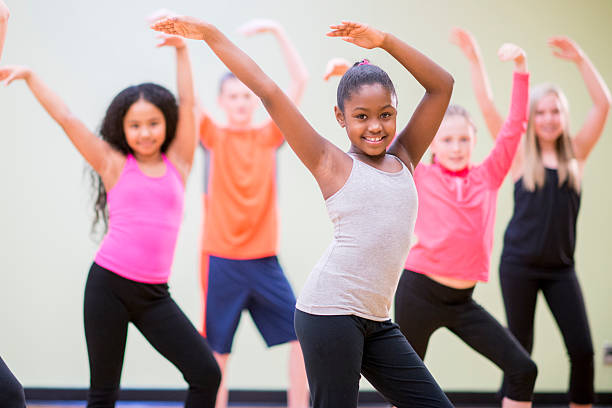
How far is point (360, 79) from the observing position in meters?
1.96

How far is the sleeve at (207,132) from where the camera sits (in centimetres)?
336

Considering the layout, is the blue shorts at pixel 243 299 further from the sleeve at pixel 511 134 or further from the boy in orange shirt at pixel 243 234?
the sleeve at pixel 511 134

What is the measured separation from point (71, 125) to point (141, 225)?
1.71 ft

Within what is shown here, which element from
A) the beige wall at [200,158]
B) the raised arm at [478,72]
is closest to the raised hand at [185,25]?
the raised arm at [478,72]

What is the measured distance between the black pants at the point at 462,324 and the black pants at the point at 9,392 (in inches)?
58.6

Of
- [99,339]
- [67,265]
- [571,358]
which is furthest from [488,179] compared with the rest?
[67,265]

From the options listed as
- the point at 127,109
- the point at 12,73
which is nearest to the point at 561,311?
the point at 127,109

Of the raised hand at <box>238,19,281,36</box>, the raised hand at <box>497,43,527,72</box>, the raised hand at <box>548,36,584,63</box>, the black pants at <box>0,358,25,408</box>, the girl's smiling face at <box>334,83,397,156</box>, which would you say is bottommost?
the black pants at <box>0,358,25,408</box>

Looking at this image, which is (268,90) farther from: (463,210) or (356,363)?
(463,210)

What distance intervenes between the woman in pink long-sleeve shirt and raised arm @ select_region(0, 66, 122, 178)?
53.2 inches

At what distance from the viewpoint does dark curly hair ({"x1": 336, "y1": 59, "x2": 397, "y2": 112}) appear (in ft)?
6.42

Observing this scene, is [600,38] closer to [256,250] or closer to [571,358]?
[571,358]

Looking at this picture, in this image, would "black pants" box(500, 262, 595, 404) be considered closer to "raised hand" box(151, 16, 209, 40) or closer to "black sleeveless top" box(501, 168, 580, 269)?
"black sleeveless top" box(501, 168, 580, 269)

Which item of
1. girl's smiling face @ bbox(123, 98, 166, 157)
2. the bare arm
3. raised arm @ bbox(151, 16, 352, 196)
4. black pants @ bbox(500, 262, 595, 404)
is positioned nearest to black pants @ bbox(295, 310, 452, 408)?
raised arm @ bbox(151, 16, 352, 196)
